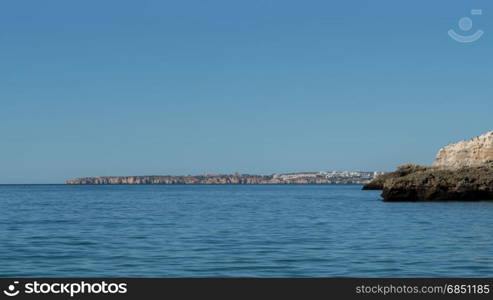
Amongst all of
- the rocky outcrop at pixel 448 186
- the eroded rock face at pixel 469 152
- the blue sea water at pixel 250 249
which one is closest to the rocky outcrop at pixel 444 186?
the rocky outcrop at pixel 448 186

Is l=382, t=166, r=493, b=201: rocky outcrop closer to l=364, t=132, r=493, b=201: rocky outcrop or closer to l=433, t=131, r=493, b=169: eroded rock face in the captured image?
l=364, t=132, r=493, b=201: rocky outcrop

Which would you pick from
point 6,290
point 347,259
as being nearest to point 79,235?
point 347,259

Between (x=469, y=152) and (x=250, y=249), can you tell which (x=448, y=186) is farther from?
(x=469, y=152)

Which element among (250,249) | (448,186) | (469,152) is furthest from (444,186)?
(469,152)

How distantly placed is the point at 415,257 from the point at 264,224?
69.0ft

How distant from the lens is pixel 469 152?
150125 mm

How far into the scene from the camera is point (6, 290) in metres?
17.9

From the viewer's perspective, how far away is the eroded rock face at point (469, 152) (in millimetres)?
139750

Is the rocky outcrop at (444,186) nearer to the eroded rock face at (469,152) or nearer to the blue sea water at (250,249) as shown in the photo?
the blue sea water at (250,249)

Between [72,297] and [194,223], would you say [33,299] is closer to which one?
[72,297]

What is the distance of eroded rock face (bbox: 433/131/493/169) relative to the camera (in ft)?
458

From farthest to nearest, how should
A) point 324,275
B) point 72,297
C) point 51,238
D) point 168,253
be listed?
point 51,238 → point 168,253 → point 324,275 → point 72,297

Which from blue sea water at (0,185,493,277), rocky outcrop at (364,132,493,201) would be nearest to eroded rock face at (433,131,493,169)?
rocky outcrop at (364,132,493,201)

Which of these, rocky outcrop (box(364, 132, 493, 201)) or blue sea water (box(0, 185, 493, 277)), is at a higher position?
rocky outcrop (box(364, 132, 493, 201))
